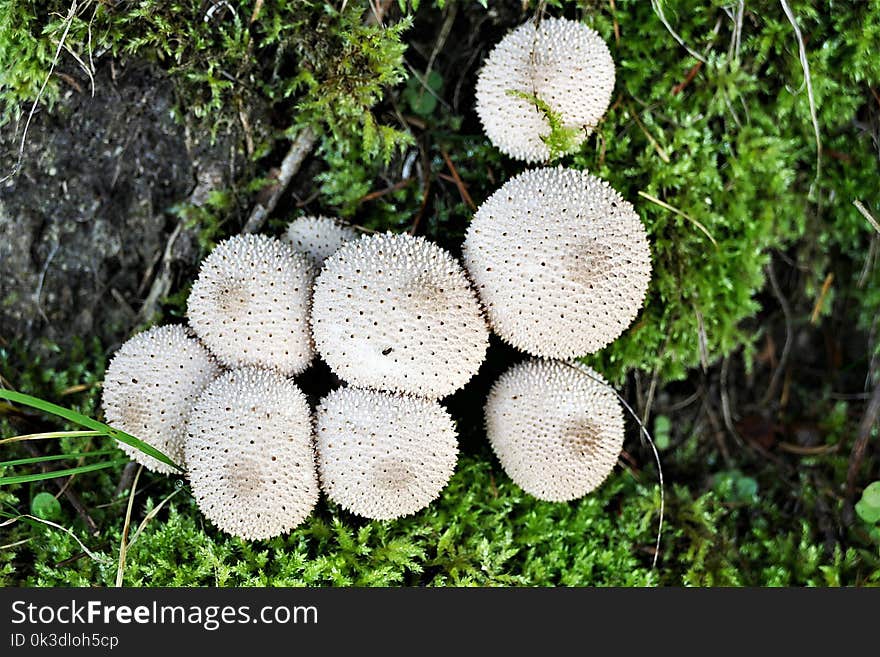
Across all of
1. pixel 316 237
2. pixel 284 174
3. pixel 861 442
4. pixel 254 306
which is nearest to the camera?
pixel 254 306

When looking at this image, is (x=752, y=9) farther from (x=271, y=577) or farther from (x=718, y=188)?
Answer: (x=271, y=577)

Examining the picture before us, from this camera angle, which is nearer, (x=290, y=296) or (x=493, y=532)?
(x=290, y=296)

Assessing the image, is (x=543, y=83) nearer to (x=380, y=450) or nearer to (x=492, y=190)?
(x=492, y=190)

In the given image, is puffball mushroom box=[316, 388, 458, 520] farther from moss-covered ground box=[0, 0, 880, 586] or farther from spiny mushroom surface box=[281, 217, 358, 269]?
spiny mushroom surface box=[281, 217, 358, 269]

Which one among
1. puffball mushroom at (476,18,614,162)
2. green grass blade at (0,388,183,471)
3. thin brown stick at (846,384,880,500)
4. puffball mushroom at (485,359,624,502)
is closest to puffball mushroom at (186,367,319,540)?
green grass blade at (0,388,183,471)

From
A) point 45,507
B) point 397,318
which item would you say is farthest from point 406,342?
point 45,507

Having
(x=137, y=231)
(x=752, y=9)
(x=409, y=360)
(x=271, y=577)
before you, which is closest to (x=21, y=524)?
(x=271, y=577)
